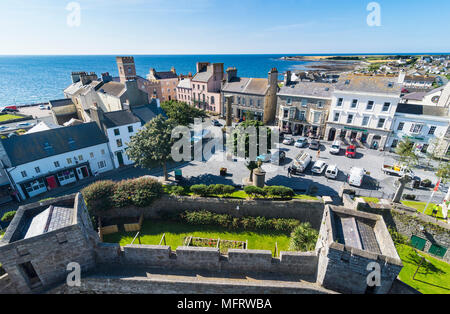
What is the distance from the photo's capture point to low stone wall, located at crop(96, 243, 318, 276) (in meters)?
15.5

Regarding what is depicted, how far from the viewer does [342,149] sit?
39875 mm

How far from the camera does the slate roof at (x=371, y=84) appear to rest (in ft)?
120

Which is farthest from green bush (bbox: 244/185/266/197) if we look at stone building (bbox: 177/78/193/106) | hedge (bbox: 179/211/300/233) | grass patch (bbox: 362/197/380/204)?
stone building (bbox: 177/78/193/106)

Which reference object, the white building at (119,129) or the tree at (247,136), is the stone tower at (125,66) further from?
the tree at (247,136)

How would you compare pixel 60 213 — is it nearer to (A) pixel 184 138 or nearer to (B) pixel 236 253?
(B) pixel 236 253

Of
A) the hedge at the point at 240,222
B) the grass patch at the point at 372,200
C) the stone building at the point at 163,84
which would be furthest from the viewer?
the stone building at the point at 163,84

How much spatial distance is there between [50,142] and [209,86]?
3951 cm

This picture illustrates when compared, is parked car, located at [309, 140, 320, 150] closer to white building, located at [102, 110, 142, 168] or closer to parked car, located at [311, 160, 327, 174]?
parked car, located at [311, 160, 327, 174]

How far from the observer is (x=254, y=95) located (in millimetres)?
50406

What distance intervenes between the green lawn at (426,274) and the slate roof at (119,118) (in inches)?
1484

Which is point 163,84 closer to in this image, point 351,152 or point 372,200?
point 351,152

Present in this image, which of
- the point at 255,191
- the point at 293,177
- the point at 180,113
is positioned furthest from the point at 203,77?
the point at 255,191

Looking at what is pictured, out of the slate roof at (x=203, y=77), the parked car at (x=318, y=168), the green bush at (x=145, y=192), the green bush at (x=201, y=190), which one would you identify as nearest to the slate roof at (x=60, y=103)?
the slate roof at (x=203, y=77)

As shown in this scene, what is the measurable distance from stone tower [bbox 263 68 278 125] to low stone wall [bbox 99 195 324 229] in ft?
102
